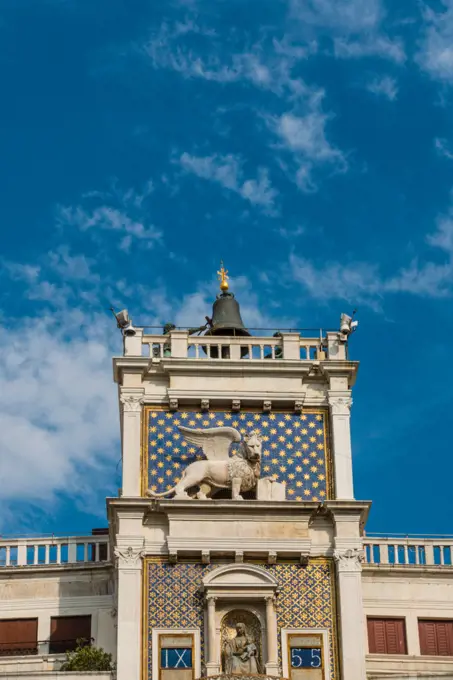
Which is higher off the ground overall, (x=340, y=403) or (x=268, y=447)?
(x=340, y=403)

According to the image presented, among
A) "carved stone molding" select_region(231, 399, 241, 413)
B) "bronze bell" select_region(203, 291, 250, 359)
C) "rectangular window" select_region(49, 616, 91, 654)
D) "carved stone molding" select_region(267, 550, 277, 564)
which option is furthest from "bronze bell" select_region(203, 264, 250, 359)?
"rectangular window" select_region(49, 616, 91, 654)

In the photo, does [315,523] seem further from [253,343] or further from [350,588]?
[253,343]

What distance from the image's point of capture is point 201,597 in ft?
146

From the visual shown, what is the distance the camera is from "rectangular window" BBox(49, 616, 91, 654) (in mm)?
47281

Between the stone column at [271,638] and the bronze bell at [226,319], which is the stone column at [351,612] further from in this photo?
the bronze bell at [226,319]

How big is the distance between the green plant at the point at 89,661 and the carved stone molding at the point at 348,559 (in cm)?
647

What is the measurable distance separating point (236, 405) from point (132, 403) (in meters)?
2.86

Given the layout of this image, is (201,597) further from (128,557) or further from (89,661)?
(89,661)

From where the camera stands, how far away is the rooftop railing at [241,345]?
48.2m

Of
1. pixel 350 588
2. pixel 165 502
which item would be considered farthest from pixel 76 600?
pixel 350 588

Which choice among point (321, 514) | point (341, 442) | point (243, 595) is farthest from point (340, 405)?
point (243, 595)

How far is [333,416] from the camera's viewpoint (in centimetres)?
4734

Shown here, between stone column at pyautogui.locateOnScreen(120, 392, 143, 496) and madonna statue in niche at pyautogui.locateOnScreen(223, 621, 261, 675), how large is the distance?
15.5ft

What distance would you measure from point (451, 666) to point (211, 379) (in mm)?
10254
